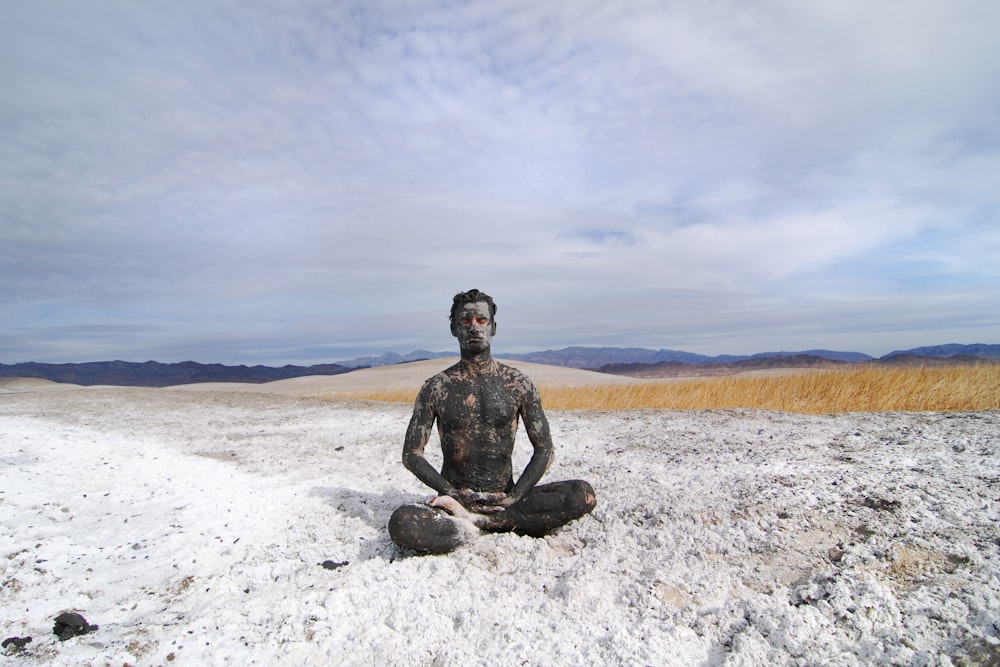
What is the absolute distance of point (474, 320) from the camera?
180 inches

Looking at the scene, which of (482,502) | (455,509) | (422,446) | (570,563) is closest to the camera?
(570,563)

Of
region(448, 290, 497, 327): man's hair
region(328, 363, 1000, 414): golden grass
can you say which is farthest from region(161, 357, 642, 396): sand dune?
region(448, 290, 497, 327): man's hair

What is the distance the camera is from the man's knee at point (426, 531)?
3.84m

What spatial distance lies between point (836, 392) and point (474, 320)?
838 cm

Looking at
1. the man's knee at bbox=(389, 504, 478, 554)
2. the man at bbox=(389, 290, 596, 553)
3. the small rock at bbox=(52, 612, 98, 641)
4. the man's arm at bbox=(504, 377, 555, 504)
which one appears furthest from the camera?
the man's arm at bbox=(504, 377, 555, 504)

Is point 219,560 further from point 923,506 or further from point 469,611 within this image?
point 923,506

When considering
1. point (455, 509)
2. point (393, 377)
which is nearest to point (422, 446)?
point (455, 509)

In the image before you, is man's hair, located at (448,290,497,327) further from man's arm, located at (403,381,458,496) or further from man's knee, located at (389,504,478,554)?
man's knee, located at (389,504,478,554)

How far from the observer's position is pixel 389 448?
7.73 meters

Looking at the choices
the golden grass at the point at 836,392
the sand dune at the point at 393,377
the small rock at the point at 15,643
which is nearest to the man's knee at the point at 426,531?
the small rock at the point at 15,643

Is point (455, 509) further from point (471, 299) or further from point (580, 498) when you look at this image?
point (471, 299)

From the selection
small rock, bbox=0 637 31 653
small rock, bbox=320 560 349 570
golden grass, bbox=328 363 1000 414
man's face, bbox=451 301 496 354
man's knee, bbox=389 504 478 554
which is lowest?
small rock, bbox=0 637 31 653

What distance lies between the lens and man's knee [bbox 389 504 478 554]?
12.6 ft

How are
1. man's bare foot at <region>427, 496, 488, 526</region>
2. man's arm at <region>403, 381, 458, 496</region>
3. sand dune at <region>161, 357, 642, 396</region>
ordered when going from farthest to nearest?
sand dune at <region>161, 357, 642, 396</region> → man's arm at <region>403, 381, 458, 496</region> → man's bare foot at <region>427, 496, 488, 526</region>
